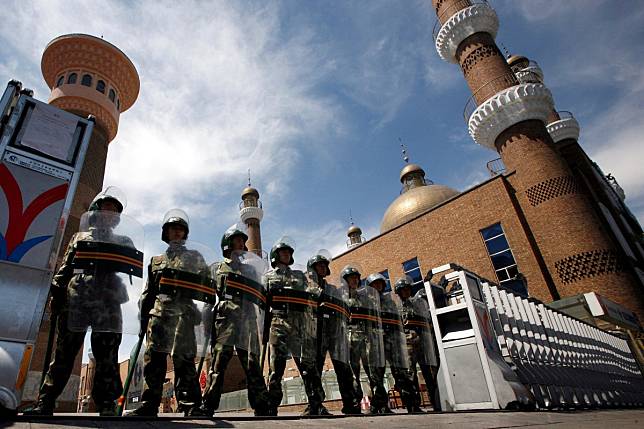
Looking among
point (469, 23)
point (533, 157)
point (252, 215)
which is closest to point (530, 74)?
point (469, 23)

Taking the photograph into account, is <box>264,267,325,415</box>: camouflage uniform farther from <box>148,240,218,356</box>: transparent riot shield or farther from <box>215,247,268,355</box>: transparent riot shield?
<box>148,240,218,356</box>: transparent riot shield

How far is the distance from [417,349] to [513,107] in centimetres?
1738

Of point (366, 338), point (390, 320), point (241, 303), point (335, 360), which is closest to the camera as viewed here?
point (241, 303)

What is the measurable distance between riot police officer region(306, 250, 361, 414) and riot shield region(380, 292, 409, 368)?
1.00 metres

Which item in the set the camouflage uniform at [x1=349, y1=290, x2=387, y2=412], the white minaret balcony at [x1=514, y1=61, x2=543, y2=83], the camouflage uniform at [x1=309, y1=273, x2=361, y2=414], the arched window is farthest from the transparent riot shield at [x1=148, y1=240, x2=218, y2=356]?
the white minaret balcony at [x1=514, y1=61, x2=543, y2=83]

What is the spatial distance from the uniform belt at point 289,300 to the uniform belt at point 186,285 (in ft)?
3.24

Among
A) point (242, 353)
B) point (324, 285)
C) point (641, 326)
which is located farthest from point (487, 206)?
point (242, 353)

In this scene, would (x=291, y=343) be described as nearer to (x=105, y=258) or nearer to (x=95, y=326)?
(x=95, y=326)

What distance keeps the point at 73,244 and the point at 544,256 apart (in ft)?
60.3

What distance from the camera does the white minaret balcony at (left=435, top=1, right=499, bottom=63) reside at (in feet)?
72.8

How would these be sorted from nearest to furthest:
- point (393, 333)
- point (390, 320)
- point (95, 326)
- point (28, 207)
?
1. point (28, 207)
2. point (95, 326)
3. point (393, 333)
4. point (390, 320)

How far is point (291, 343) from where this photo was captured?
468cm

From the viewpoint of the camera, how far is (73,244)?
3.64 m

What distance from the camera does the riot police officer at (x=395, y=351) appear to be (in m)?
5.86
